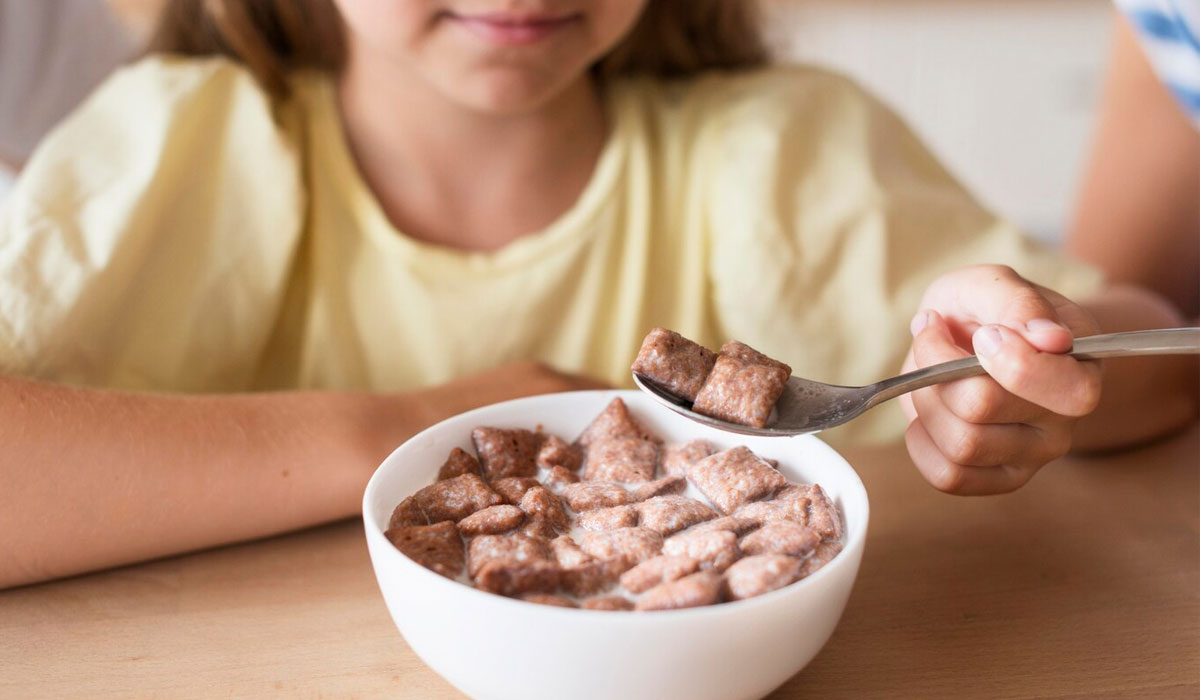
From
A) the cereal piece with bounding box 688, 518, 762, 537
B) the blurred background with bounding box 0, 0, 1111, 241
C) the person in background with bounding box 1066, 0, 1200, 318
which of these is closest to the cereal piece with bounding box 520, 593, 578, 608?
the cereal piece with bounding box 688, 518, 762, 537

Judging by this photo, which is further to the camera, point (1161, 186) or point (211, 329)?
point (1161, 186)

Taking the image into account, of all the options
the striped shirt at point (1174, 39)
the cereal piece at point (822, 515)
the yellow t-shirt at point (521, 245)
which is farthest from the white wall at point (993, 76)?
the cereal piece at point (822, 515)

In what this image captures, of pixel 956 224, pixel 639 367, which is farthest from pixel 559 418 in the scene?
pixel 956 224

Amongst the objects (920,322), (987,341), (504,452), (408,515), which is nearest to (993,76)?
(920,322)

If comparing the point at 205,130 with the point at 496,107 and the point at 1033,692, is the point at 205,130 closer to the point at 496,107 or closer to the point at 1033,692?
the point at 496,107

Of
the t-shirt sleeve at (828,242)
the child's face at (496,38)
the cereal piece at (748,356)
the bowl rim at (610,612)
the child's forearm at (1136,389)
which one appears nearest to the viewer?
the bowl rim at (610,612)

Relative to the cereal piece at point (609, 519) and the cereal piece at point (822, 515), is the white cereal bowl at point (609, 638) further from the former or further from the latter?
the cereal piece at point (609, 519)
